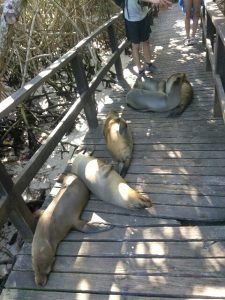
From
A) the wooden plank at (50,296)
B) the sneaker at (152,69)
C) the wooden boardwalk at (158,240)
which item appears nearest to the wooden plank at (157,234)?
the wooden boardwalk at (158,240)

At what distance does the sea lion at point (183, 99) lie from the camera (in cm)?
398

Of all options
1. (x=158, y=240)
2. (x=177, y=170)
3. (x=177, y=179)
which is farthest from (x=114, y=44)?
(x=158, y=240)

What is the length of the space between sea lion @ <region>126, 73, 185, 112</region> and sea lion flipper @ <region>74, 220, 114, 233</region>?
1958 mm

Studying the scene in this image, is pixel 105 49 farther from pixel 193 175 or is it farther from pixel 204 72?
pixel 193 175

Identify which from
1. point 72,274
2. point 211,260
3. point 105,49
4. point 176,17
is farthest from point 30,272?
point 176,17

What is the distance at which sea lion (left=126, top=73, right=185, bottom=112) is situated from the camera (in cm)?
402

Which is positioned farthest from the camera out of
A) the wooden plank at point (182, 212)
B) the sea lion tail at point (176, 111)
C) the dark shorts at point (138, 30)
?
the dark shorts at point (138, 30)

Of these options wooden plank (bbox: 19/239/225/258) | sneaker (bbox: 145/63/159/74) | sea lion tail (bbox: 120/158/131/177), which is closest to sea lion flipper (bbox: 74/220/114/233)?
wooden plank (bbox: 19/239/225/258)

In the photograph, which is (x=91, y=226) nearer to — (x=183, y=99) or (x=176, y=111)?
(x=176, y=111)

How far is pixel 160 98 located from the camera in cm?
408

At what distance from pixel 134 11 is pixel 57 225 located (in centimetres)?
326

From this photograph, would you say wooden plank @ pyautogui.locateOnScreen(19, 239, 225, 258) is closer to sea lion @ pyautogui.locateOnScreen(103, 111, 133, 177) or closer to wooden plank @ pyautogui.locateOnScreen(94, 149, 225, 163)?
sea lion @ pyautogui.locateOnScreen(103, 111, 133, 177)

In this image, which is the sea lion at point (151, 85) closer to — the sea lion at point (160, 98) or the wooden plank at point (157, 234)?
the sea lion at point (160, 98)

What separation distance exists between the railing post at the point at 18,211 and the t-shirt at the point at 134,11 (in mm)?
3230
